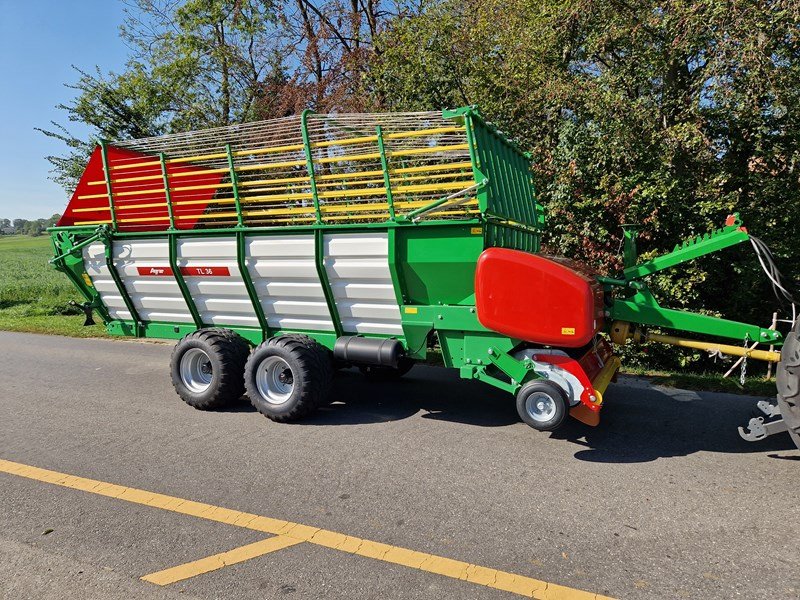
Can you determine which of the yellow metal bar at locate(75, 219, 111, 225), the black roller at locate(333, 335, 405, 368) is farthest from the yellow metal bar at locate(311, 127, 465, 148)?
the yellow metal bar at locate(75, 219, 111, 225)

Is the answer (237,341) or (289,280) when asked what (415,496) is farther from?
(237,341)

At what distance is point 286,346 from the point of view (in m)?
5.46

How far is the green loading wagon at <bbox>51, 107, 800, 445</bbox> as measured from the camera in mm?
4625

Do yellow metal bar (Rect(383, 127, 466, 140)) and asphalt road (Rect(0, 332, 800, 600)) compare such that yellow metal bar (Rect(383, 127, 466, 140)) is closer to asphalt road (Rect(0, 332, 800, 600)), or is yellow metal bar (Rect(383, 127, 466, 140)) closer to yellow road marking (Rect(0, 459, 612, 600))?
asphalt road (Rect(0, 332, 800, 600))

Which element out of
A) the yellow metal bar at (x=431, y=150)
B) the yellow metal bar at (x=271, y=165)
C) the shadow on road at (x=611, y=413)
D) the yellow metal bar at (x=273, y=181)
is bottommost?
Answer: the shadow on road at (x=611, y=413)

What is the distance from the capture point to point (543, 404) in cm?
460

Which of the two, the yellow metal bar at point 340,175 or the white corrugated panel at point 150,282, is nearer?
the yellow metal bar at point 340,175

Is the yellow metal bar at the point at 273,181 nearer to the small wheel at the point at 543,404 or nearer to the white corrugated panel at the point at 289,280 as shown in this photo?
the white corrugated panel at the point at 289,280

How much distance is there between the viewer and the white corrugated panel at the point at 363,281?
5146 millimetres

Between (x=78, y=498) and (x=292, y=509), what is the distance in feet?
5.14

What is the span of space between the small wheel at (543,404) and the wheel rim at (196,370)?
3.34 m

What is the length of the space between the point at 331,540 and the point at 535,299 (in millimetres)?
2398

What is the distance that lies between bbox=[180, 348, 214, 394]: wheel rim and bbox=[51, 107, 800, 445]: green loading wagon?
2cm

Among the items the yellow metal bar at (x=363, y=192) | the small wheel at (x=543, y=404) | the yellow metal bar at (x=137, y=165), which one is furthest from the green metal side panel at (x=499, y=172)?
the yellow metal bar at (x=137, y=165)
